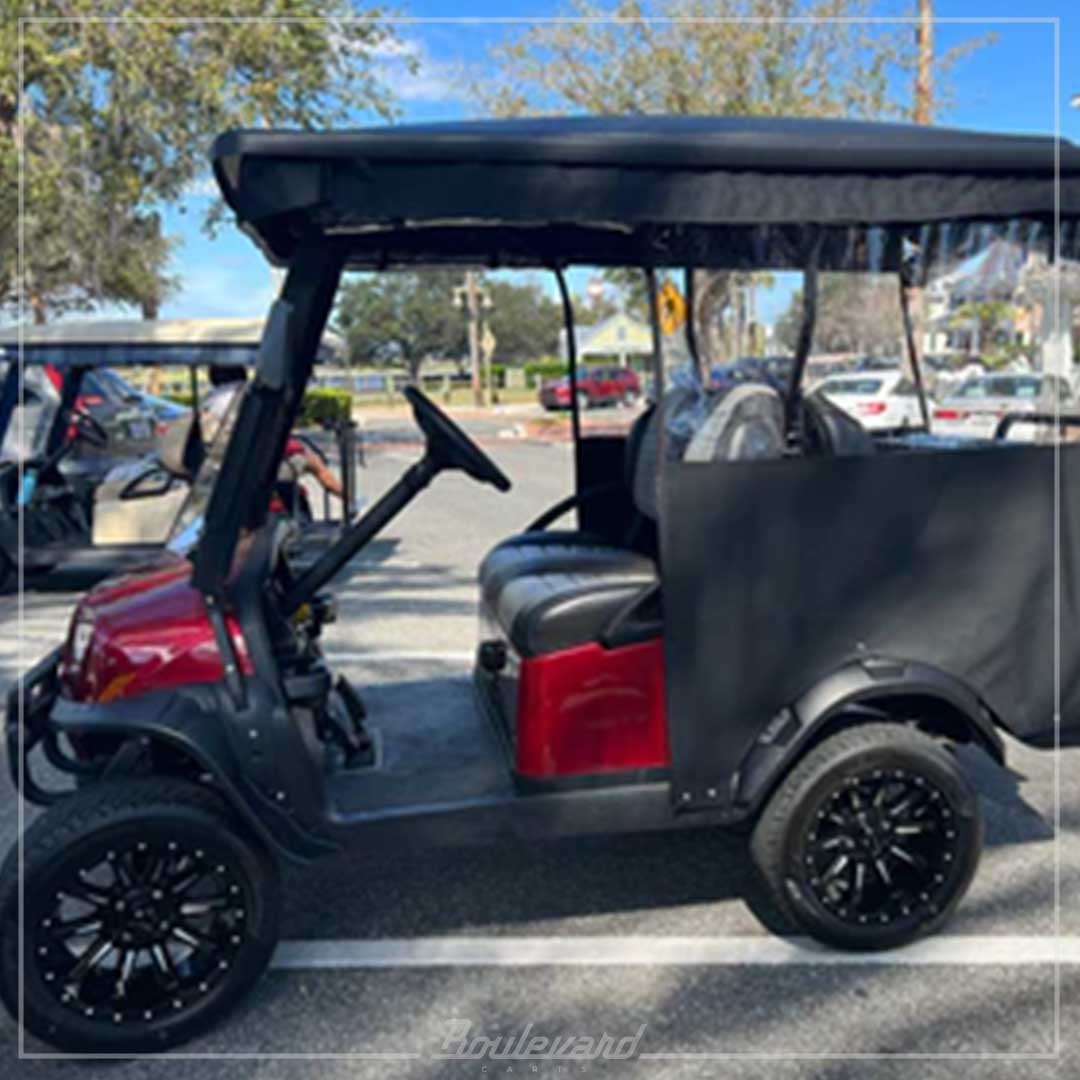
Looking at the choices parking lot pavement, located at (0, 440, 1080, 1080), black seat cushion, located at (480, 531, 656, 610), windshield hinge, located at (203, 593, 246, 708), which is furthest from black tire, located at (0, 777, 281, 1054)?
black seat cushion, located at (480, 531, 656, 610)

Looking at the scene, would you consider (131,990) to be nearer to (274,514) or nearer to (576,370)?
(274,514)

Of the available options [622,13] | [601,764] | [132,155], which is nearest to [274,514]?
[601,764]

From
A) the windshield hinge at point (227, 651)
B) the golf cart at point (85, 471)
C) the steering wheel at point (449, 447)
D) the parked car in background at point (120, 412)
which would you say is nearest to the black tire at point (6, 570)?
the golf cart at point (85, 471)

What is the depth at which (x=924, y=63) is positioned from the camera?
55.2 feet

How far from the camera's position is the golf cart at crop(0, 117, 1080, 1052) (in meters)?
2.67

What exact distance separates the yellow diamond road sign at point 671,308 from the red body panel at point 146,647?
5.56 ft

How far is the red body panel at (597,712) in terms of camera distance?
2945 millimetres

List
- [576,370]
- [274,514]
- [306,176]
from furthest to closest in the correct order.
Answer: [576,370] < [274,514] < [306,176]

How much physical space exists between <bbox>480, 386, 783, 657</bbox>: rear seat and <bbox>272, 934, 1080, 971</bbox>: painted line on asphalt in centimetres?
81

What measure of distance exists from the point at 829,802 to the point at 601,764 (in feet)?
1.94

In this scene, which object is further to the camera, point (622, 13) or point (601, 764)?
point (622, 13)

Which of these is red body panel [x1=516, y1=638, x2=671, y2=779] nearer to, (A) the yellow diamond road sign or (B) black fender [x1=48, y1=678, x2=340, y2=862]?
(B) black fender [x1=48, y1=678, x2=340, y2=862]

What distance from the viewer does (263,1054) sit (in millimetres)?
2678

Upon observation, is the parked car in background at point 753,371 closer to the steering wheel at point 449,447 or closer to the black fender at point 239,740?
the steering wheel at point 449,447
